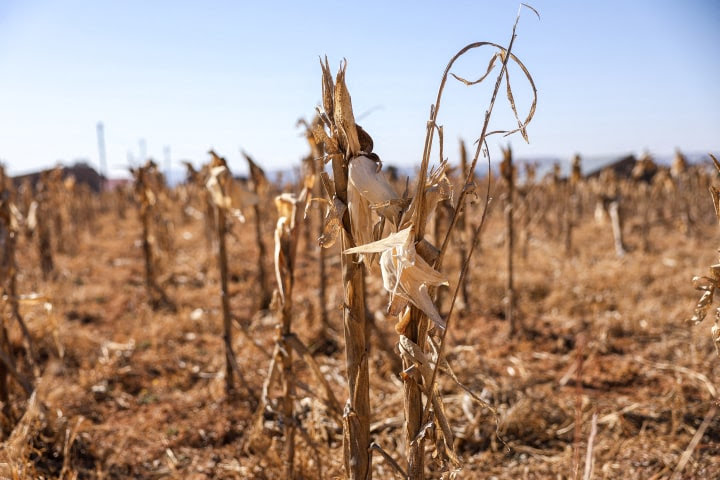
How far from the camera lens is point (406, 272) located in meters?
1.21

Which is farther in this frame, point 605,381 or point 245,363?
point 245,363

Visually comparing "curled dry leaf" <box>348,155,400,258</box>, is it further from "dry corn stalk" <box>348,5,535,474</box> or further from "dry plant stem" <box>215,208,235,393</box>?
"dry plant stem" <box>215,208,235,393</box>

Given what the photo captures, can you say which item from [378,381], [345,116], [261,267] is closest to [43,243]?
[261,267]

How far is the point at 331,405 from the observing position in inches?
76.2

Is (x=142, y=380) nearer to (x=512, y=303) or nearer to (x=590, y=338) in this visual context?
(x=512, y=303)

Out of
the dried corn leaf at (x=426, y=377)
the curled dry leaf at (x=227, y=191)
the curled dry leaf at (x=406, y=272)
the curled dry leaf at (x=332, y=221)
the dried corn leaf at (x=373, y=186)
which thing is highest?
the curled dry leaf at (x=227, y=191)

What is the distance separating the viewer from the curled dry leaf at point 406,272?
1153 millimetres

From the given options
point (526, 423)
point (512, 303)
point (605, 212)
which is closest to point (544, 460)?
point (526, 423)

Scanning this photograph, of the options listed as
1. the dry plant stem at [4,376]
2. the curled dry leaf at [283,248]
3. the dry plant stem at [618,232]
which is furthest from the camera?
the dry plant stem at [618,232]

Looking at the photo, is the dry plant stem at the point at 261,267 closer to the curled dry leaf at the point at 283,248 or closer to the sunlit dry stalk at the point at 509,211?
the sunlit dry stalk at the point at 509,211

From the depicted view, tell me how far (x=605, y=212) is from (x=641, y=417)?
31.5 ft

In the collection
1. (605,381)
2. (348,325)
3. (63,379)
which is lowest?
(605,381)

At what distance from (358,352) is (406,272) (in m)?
0.37

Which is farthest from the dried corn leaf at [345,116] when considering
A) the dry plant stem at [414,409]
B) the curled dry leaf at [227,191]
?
the curled dry leaf at [227,191]
